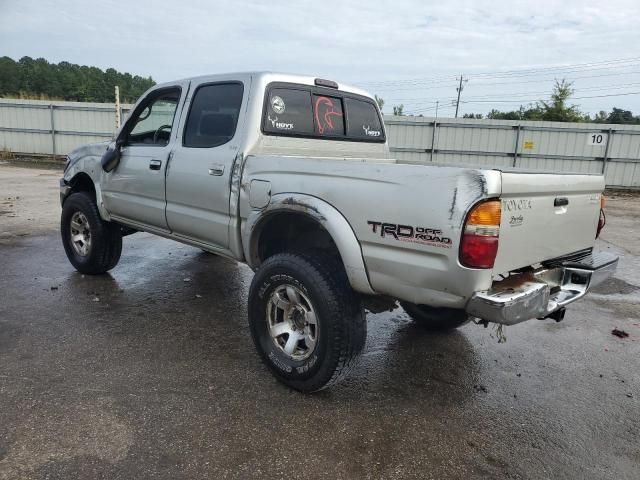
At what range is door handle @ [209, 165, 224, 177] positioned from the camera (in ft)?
Answer: 11.6

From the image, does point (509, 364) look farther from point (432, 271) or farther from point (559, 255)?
point (432, 271)

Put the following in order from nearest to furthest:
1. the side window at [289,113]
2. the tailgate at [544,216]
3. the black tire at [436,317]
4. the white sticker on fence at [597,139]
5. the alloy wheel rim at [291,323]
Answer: the tailgate at [544,216], the alloy wheel rim at [291,323], the side window at [289,113], the black tire at [436,317], the white sticker on fence at [597,139]

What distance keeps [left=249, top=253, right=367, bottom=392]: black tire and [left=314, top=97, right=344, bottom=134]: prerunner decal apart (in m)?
1.44

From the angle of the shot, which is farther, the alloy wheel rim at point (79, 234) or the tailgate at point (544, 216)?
the alloy wheel rim at point (79, 234)

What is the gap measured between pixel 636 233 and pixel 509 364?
733cm

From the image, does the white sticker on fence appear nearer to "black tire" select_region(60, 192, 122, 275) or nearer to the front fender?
"black tire" select_region(60, 192, 122, 275)

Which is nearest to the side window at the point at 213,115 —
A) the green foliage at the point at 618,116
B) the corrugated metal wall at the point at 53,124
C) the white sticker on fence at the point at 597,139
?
the white sticker on fence at the point at 597,139

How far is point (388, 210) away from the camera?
255 cm

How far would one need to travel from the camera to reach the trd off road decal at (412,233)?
2372 mm

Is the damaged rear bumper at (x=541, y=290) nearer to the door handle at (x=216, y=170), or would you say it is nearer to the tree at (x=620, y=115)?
the door handle at (x=216, y=170)

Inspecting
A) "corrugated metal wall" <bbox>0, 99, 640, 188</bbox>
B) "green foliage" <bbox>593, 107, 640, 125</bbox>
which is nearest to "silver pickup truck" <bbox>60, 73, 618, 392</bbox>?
"corrugated metal wall" <bbox>0, 99, 640, 188</bbox>

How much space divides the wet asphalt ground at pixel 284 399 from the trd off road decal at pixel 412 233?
110cm

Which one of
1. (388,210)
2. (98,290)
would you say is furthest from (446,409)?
(98,290)

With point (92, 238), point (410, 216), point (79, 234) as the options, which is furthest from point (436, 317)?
point (79, 234)
